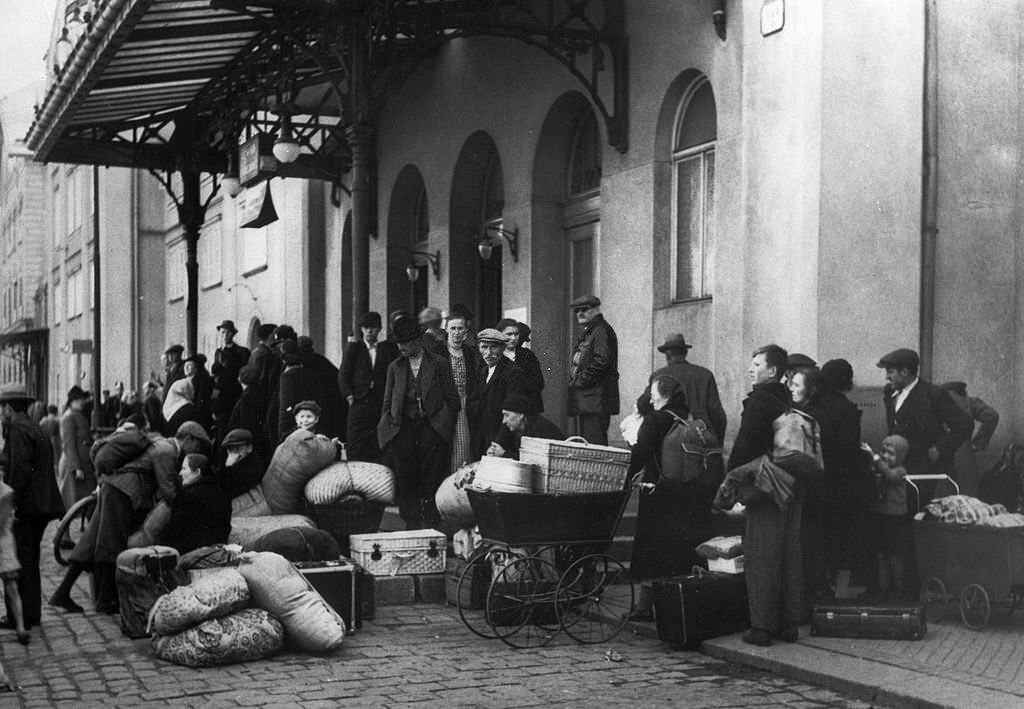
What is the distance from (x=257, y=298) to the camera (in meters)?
27.3

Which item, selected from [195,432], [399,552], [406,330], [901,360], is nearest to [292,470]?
[195,432]

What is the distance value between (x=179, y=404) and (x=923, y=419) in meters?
9.11

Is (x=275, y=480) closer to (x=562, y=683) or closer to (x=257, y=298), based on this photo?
(x=562, y=683)

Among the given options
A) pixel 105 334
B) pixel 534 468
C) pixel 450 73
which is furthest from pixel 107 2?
→ pixel 105 334

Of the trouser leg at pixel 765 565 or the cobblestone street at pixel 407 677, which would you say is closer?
the cobblestone street at pixel 407 677

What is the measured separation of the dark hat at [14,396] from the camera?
9.59 metres

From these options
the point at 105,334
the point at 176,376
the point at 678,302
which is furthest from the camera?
the point at 105,334

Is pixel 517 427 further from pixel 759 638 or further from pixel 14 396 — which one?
pixel 14 396

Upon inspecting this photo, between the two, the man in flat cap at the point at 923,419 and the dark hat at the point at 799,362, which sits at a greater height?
the dark hat at the point at 799,362

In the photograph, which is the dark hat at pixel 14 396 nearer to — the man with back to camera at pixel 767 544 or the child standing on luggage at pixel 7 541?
the child standing on luggage at pixel 7 541

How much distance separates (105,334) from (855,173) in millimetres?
32289

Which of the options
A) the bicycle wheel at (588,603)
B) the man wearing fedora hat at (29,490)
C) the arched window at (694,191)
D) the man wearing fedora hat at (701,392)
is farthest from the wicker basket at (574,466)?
the arched window at (694,191)

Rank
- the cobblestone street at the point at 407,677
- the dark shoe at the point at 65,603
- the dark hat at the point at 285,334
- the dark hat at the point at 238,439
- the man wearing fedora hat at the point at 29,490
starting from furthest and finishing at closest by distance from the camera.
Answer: the dark hat at the point at 285,334, the dark hat at the point at 238,439, the dark shoe at the point at 65,603, the man wearing fedora hat at the point at 29,490, the cobblestone street at the point at 407,677

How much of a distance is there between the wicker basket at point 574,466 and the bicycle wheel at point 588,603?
1.57ft
